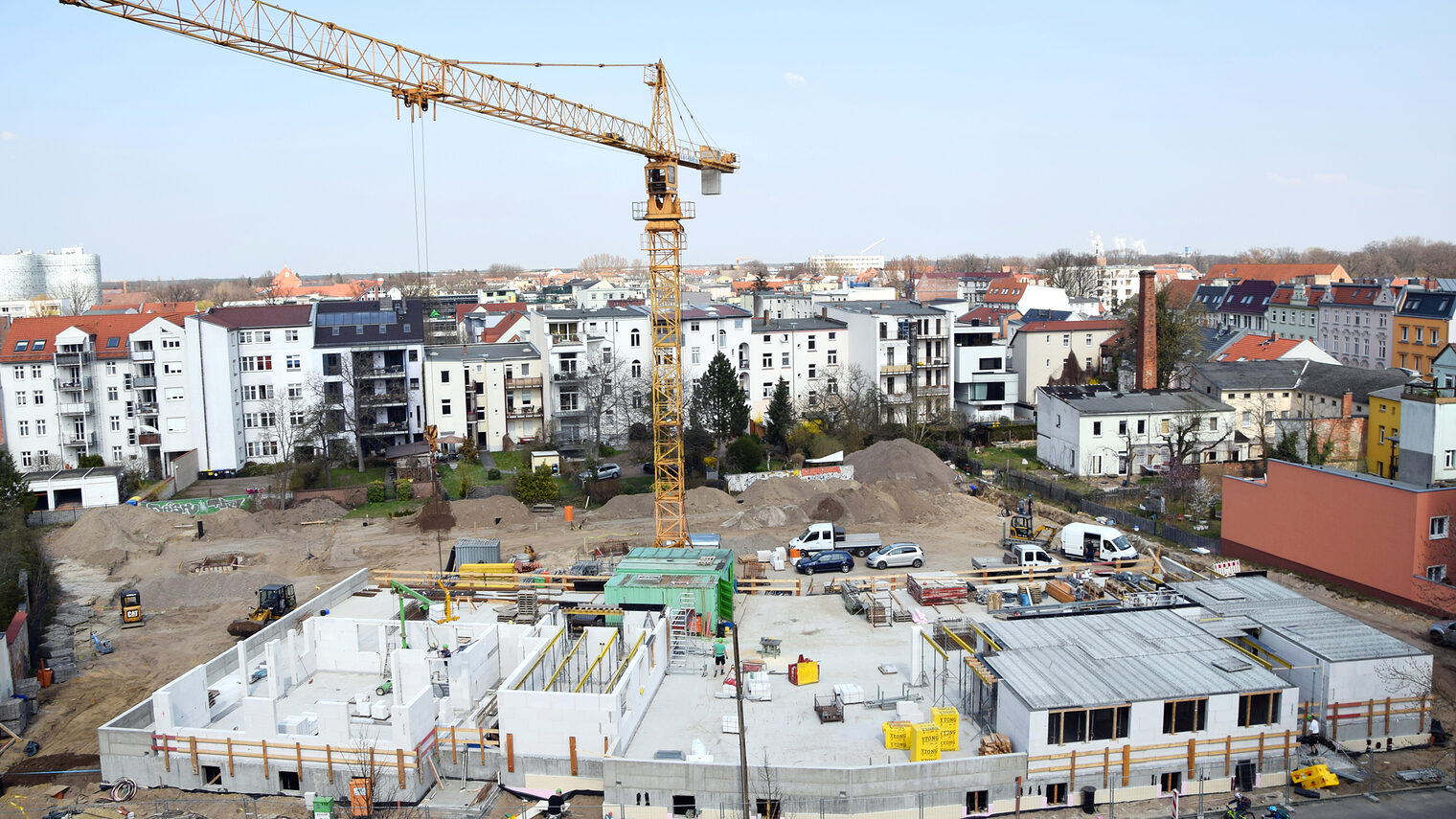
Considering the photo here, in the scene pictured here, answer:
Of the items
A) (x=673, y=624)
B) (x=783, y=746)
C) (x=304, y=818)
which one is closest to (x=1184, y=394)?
(x=673, y=624)

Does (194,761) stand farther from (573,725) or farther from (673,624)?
(673,624)

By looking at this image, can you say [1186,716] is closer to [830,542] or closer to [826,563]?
[826,563]

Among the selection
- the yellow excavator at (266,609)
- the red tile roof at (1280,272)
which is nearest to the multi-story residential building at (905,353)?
the yellow excavator at (266,609)

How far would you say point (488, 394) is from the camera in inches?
2005

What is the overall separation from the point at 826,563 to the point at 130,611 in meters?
19.8

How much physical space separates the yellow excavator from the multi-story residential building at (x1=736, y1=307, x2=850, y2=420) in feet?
92.3

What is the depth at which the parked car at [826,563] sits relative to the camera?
1219 inches

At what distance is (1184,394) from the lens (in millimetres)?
43906

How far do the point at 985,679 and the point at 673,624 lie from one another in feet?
25.9

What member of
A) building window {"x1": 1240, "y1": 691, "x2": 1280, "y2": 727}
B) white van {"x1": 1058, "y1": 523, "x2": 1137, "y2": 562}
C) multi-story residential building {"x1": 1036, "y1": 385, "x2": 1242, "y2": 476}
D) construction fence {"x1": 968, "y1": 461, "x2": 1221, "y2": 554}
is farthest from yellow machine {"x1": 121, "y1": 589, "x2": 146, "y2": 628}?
multi-story residential building {"x1": 1036, "y1": 385, "x2": 1242, "y2": 476}

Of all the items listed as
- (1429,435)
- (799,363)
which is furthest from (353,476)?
(1429,435)

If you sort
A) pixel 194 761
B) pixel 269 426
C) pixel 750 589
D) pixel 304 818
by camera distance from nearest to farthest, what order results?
pixel 304 818 → pixel 194 761 → pixel 750 589 → pixel 269 426

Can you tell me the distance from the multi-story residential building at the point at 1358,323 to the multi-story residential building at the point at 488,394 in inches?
1892

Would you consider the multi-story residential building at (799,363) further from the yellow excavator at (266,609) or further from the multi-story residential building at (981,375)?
the yellow excavator at (266,609)
